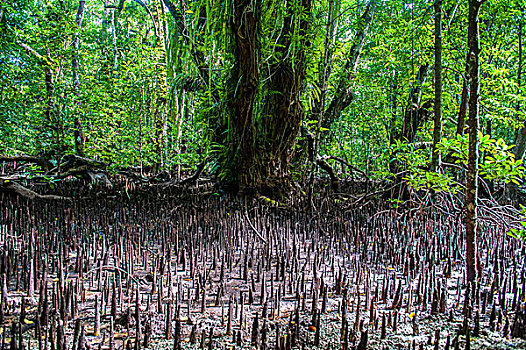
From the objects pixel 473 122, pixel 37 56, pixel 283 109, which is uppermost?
pixel 37 56

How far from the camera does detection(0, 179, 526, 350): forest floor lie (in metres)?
1.83

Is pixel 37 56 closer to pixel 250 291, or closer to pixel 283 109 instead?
pixel 283 109

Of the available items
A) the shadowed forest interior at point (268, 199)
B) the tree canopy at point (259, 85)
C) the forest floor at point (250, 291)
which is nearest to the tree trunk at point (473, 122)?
the shadowed forest interior at point (268, 199)

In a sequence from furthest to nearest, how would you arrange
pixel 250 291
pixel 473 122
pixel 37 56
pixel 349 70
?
pixel 349 70
pixel 37 56
pixel 473 122
pixel 250 291

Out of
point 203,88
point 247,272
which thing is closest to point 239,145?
point 203,88

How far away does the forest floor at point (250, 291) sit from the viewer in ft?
6.01

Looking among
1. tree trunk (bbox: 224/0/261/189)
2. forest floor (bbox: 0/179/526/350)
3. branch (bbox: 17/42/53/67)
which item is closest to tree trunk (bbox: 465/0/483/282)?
forest floor (bbox: 0/179/526/350)

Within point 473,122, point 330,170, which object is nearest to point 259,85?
point 330,170

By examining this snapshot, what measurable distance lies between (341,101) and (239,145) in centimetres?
281

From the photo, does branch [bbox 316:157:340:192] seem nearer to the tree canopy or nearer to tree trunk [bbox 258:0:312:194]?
the tree canopy

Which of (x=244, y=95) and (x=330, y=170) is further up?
(x=244, y=95)

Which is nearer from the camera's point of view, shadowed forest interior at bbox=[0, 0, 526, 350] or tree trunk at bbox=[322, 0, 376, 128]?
shadowed forest interior at bbox=[0, 0, 526, 350]

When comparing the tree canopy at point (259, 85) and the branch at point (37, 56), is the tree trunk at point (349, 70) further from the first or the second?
the branch at point (37, 56)

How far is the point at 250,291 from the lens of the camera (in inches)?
89.0
